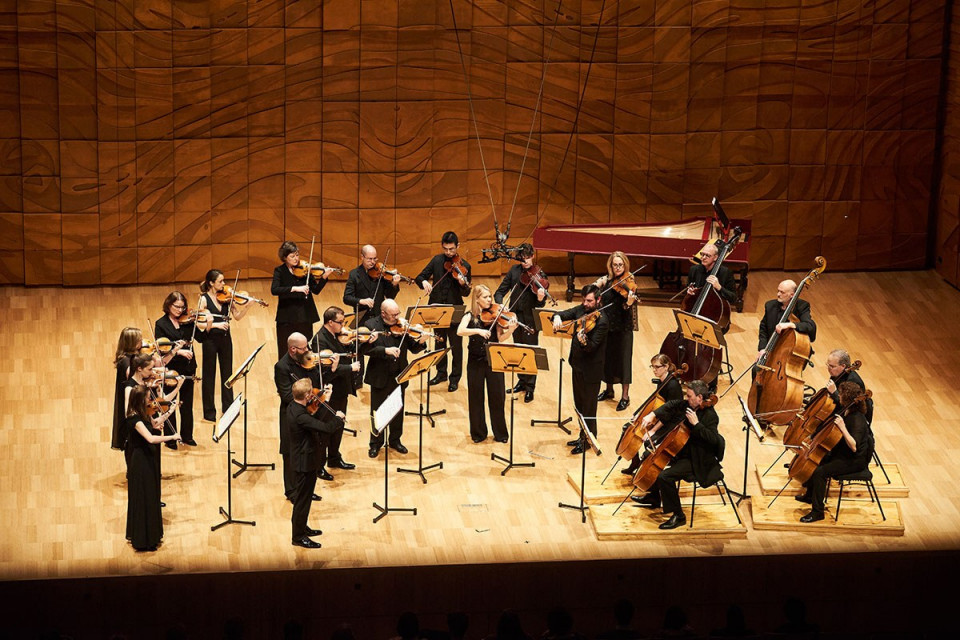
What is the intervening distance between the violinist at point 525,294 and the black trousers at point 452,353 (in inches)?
16.4

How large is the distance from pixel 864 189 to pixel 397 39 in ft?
14.3

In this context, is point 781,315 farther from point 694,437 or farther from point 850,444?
point 694,437

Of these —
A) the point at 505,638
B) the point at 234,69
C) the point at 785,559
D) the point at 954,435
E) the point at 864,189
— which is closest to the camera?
the point at 505,638

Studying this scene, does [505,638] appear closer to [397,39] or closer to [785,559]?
[785,559]

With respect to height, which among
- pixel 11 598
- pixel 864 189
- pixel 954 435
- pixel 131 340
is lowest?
pixel 11 598

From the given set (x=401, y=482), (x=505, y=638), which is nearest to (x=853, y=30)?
(x=401, y=482)

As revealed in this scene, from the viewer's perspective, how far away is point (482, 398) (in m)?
9.52

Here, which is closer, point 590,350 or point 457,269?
point 590,350

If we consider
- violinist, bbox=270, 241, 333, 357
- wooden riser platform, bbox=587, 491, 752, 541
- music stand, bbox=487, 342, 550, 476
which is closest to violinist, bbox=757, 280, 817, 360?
wooden riser platform, bbox=587, 491, 752, 541

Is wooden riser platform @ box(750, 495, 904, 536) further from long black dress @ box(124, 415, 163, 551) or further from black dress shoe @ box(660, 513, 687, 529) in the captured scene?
long black dress @ box(124, 415, 163, 551)

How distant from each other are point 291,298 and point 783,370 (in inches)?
134

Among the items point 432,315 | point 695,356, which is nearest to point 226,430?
point 432,315

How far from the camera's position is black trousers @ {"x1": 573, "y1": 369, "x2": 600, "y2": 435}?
9.32 m

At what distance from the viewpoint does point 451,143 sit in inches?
481
